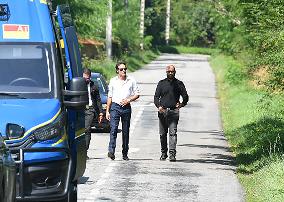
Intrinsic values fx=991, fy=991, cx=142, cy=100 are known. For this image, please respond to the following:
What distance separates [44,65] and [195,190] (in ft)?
13.2

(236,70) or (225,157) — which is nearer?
(225,157)

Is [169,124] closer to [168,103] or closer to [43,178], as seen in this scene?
[168,103]

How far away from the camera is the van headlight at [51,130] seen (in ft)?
35.9

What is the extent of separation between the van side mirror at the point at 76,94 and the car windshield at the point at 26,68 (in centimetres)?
28

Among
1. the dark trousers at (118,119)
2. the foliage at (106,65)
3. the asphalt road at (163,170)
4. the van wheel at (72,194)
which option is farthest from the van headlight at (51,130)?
the foliage at (106,65)

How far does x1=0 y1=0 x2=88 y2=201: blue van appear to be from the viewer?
1090 cm

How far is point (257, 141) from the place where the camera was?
2123 centimetres

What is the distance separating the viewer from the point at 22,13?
12.0m

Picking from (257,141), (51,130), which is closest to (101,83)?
(257,141)

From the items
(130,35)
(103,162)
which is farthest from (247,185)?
(130,35)

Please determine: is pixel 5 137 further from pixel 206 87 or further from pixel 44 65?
pixel 206 87

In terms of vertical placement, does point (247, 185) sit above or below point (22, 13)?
below

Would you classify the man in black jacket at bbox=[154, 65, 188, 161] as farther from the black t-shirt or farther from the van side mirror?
the van side mirror

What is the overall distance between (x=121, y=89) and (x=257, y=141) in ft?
13.9
